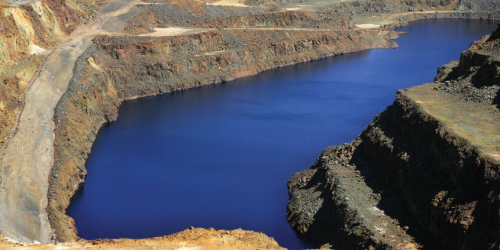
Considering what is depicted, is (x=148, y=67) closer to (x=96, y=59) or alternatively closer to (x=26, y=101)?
(x=96, y=59)

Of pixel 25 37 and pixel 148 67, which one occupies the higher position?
pixel 25 37

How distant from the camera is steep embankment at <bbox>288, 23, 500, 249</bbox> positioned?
41.2 metres

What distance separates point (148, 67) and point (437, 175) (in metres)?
61.7

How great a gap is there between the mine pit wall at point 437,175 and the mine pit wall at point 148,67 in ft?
83.1

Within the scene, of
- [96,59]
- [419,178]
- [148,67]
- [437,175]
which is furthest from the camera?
[148,67]

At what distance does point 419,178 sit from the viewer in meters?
47.7

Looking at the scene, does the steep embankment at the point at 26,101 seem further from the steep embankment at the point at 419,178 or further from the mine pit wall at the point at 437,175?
the mine pit wall at the point at 437,175

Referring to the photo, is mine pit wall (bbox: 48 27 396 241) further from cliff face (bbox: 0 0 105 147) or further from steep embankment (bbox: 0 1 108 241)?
cliff face (bbox: 0 0 105 147)

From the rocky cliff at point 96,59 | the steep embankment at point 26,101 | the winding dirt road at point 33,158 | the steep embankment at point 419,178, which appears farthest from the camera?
the rocky cliff at point 96,59

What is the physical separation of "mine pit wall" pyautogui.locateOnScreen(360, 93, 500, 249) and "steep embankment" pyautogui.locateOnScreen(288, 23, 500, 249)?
7cm

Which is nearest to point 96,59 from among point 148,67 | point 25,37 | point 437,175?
point 148,67

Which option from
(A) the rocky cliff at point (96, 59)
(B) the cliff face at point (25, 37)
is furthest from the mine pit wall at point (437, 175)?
(B) the cliff face at point (25, 37)

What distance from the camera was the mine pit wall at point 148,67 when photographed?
64312 millimetres

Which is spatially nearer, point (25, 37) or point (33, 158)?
point (33, 158)
